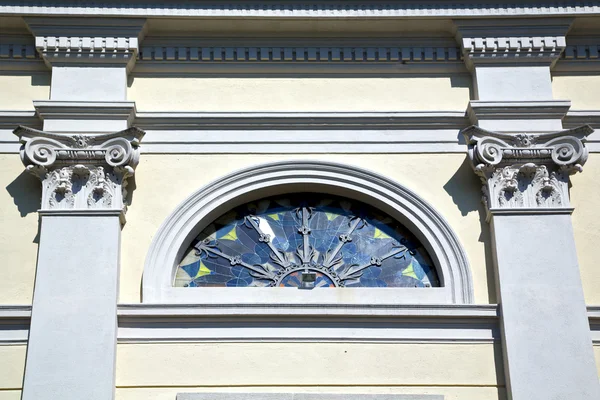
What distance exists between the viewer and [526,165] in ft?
42.1

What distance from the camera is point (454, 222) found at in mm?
12930

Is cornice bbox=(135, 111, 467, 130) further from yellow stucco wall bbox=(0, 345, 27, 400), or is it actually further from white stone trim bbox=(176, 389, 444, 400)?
white stone trim bbox=(176, 389, 444, 400)

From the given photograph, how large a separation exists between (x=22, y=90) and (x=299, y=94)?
10.3ft

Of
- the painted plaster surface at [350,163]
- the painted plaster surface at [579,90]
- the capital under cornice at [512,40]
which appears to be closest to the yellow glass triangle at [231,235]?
the painted plaster surface at [350,163]

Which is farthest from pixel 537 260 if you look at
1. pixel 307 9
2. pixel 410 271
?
pixel 307 9

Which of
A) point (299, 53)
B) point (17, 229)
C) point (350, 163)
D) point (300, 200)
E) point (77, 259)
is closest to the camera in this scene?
point (77, 259)

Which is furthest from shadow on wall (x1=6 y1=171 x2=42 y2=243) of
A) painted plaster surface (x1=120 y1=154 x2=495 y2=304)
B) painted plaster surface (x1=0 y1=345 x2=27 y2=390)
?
painted plaster surface (x1=0 y1=345 x2=27 y2=390)

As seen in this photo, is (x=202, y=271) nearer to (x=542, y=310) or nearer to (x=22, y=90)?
(x=22, y=90)

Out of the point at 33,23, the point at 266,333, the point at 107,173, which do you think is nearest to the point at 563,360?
the point at 266,333

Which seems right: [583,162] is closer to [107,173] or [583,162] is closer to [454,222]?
[454,222]

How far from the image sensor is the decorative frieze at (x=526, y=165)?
12766 mm

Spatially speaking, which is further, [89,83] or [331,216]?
[89,83]

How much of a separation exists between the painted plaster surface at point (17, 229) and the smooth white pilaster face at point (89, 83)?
91 cm

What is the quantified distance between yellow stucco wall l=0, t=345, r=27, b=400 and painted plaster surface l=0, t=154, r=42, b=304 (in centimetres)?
→ 55
